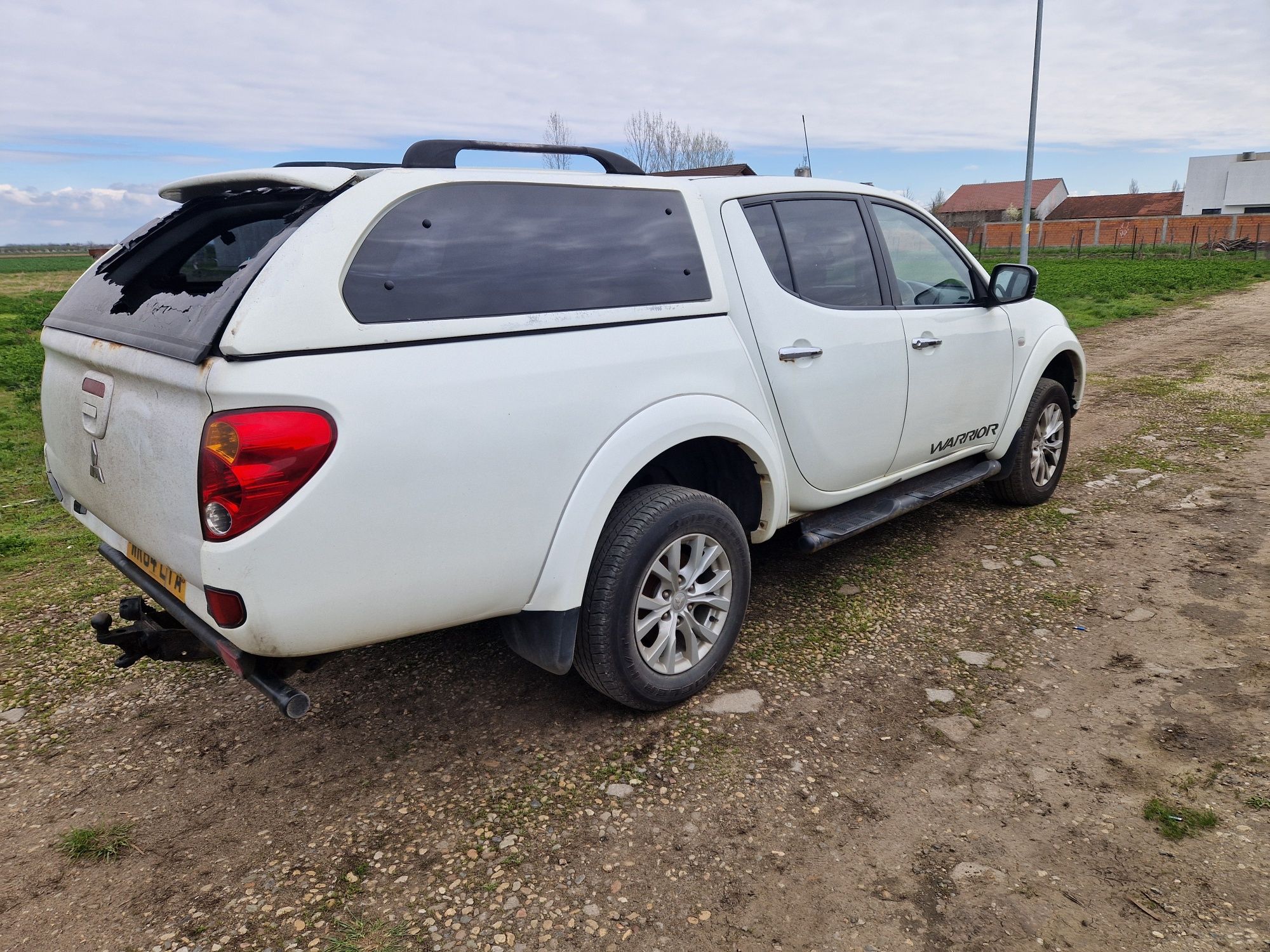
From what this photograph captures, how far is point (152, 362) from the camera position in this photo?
7.79 ft

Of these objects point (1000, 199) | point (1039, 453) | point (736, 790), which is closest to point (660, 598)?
point (736, 790)

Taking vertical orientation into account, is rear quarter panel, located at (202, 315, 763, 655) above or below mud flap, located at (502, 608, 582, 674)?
above

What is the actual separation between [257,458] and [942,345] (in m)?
3.25

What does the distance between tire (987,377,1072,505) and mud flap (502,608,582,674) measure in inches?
133

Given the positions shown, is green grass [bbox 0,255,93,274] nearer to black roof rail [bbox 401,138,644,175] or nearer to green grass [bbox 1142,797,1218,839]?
black roof rail [bbox 401,138,644,175]

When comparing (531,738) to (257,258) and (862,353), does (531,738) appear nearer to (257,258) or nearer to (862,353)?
(257,258)

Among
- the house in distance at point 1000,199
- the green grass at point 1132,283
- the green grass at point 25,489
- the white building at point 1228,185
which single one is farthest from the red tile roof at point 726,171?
the white building at point 1228,185

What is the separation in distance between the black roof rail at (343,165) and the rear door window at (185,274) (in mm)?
178

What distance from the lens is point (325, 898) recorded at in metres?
2.34

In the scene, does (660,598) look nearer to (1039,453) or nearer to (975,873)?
(975,873)

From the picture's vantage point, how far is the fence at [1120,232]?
4616 cm

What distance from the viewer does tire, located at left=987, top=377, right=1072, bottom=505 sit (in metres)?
5.02

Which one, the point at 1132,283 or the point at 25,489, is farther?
the point at 1132,283

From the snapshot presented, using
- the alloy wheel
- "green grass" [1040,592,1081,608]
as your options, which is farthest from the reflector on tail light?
"green grass" [1040,592,1081,608]
